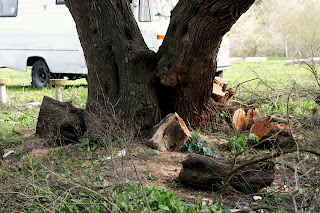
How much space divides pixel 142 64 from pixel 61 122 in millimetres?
1360

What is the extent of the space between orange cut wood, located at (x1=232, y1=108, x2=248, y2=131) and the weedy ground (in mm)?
370

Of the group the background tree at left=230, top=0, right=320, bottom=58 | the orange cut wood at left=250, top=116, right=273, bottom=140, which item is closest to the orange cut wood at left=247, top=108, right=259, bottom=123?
the orange cut wood at left=250, top=116, right=273, bottom=140

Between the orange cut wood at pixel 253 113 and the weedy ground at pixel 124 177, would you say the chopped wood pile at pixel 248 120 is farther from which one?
the weedy ground at pixel 124 177

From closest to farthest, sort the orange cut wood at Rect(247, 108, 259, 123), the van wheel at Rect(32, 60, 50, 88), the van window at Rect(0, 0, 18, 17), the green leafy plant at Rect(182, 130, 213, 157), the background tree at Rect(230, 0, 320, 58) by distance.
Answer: the green leafy plant at Rect(182, 130, 213, 157) < the orange cut wood at Rect(247, 108, 259, 123) < the van wheel at Rect(32, 60, 50, 88) < the van window at Rect(0, 0, 18, 17) < the background tree at Rect(230, 0, 320, 58)

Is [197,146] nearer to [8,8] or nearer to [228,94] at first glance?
[228,94]

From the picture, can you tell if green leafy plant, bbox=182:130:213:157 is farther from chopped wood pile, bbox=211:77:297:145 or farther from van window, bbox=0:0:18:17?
van window, bbox=0:0:18:17

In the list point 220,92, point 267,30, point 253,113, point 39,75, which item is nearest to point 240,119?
point 253,113

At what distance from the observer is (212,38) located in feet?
16.4

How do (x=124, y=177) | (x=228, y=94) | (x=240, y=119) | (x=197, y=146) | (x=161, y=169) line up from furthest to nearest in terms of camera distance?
(x=228, y=94) < (x=240, y=119) < (x=197, y=146) < (x=161, y=169) < (x=124, y=177)

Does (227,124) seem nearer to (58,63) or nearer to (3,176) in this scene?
(3,176)

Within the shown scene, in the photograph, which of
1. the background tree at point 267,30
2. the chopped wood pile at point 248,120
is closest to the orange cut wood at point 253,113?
the chopped wood pile at point 248,120

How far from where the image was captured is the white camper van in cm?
1120

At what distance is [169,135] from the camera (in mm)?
5008

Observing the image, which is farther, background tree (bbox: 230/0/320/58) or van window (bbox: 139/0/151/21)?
background tree (bbox: 230/0/320/58)
